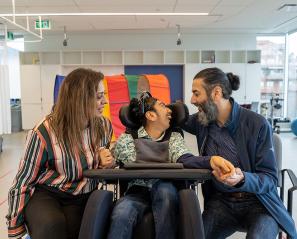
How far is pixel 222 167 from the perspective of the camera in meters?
1.36

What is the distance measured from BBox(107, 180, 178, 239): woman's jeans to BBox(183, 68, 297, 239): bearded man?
0.79 feet

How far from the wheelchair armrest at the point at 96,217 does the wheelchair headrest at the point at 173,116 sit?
0.56 meters

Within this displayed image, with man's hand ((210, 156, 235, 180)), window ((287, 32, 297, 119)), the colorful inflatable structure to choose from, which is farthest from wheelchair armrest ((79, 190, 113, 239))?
window ((287, 32, 297, 119))

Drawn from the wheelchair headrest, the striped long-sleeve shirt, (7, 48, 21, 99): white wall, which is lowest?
the striped long-sleeve shirt

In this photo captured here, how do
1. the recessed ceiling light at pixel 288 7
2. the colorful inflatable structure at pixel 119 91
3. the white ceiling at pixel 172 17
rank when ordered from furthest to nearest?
the recessed ceiling light at pixel 288 7
the white ceiling at pixel 172 17
the colorful inflatable structure at pixel 119 91

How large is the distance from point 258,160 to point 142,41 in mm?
8394

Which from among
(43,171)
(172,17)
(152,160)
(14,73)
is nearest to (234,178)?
(152,160)

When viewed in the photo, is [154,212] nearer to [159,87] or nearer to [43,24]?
[159,87]

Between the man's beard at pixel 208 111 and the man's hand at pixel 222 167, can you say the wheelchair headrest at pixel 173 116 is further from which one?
the man's hand at pixel 222 167

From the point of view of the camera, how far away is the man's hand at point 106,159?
159 centimetres

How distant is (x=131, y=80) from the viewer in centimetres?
540

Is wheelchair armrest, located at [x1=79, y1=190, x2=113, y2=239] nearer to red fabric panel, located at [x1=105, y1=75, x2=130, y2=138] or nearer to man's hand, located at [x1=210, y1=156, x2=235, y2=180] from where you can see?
man's hand, located at [x1=210, y1=156, x2=235, y2=180]

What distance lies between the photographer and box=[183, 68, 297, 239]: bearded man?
1.45 metres

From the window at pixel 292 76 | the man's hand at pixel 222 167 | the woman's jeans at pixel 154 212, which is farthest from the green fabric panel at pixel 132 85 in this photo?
the window at pixel 292 76
